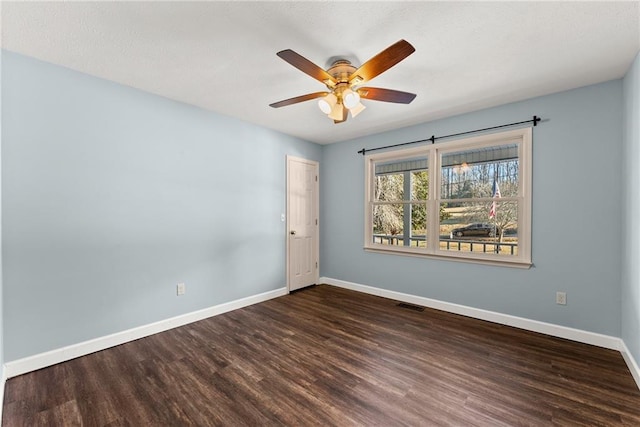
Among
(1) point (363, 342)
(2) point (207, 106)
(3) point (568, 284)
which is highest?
(2) point (207, 106)

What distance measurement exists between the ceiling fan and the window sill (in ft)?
7.15

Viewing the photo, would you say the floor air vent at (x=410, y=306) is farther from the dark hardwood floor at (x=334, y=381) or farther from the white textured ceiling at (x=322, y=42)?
the white textured ceiling at (x=322, y=42)

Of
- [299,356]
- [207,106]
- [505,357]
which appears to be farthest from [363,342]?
[207,106]

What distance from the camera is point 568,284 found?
2.82m

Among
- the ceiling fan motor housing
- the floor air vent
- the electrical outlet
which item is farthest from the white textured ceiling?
the floor air vent

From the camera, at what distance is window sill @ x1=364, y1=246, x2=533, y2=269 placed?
309cm

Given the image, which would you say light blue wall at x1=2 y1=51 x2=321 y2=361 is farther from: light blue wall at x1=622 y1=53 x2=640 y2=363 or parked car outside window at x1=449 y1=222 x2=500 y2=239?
light blue wall at x1=622 y1=53 x2=640 y2=363

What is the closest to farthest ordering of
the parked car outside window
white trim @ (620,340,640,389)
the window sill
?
white trim @ (620,340,640,389) → the window sill → the parked car outside window

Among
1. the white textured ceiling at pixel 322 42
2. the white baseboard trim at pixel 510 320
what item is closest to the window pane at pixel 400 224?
the white baseboard trim at pixel 510 320

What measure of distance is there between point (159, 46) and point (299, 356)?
2769mm

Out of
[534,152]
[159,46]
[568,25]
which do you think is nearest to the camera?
[568,25]

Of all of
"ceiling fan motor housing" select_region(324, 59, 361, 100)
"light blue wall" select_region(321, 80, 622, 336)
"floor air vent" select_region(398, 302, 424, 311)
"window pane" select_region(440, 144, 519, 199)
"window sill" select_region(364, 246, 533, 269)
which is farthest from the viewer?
"floor air vent" select_region(398, 302, 424, 311)

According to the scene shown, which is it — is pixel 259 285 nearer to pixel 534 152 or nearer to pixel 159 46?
pixel 159 46

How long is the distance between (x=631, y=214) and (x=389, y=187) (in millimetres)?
2586
